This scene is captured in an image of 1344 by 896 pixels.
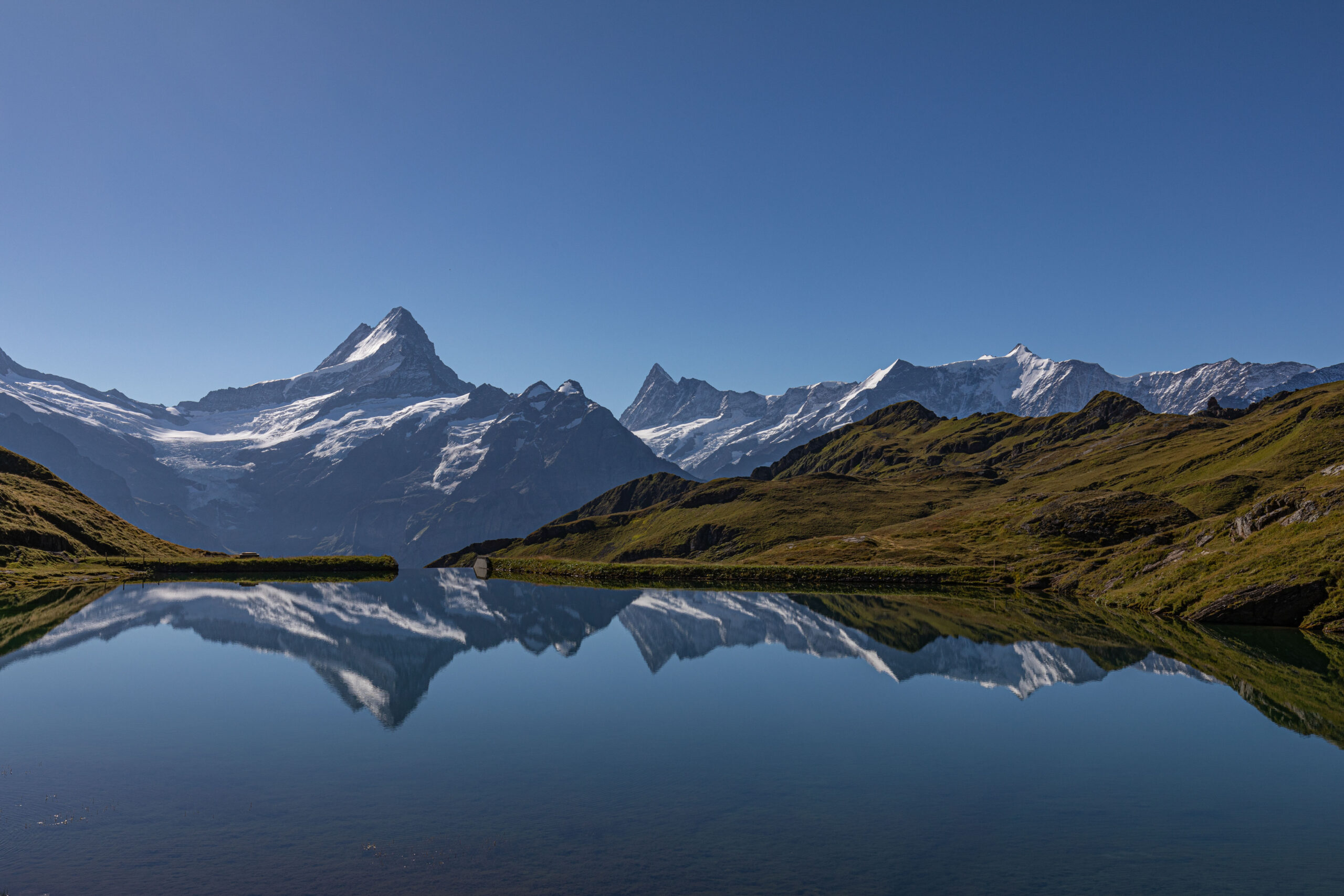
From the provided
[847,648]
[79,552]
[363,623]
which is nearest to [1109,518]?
[847,648]

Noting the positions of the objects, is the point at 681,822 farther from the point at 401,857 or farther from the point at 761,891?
the point at 401,857

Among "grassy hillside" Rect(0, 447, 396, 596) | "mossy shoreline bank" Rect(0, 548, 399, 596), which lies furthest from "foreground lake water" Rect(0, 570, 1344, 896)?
"grassy hillside" Rect(0, 447, 396, 596)

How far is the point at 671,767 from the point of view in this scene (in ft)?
105

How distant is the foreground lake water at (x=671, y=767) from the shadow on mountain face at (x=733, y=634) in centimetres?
68

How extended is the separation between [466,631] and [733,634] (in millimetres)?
27591

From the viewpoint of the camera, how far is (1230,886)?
21.2m

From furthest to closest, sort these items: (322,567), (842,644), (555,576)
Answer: (555,576), (322,567), (842,644)

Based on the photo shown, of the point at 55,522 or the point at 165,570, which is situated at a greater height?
the point at 55,522

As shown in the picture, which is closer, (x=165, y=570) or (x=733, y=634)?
(x=733, y=634)

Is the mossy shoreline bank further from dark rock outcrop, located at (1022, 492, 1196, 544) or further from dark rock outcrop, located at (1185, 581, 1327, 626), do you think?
dark rock outcrop, located at (1022, 492, 1196, 544)

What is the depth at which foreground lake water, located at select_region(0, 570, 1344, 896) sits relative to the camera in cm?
2175

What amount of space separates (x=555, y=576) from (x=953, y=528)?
97.5 m

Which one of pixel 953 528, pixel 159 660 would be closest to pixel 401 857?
pixel 159 660

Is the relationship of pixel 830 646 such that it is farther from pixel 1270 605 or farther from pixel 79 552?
pixel 79 552
